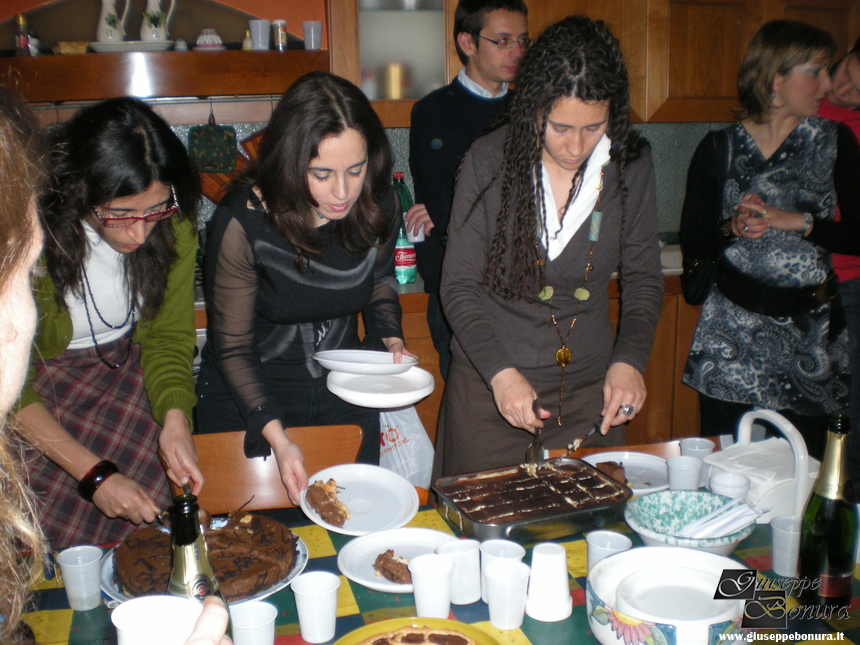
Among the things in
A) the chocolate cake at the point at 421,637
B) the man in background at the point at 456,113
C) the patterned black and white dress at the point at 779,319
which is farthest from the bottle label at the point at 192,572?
the patterned black and white dress at the point at 779,319

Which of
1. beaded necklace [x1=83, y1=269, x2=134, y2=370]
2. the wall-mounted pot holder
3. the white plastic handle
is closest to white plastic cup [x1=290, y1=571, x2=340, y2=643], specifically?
the white plastic handle

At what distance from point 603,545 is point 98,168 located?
44.2 inches

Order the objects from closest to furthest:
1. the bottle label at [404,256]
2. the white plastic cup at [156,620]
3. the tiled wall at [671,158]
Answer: the white plastic cup at [156,620]
the bottle label at [404,256]
the tiled wall at [671,158]

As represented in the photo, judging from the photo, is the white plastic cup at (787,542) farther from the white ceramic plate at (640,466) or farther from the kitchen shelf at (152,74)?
the kitchen shelf at (152,74)

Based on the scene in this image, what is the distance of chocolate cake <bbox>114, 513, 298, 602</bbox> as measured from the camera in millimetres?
1009

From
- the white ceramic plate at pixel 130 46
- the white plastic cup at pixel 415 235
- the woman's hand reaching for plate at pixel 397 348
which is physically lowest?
the woman's hand reaching for plate at pixel 397 348

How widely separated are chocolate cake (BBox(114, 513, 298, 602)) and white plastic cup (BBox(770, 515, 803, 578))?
2.37 feet

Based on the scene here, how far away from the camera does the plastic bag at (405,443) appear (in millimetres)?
1970

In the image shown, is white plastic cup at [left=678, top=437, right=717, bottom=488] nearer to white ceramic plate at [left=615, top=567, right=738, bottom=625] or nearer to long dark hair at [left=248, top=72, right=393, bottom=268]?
white ceramic plate at [left=615, top=567, right=738, bottom=625]

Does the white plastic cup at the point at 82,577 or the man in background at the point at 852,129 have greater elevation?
the man in background at the point at 852,129

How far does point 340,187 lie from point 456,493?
0.71 m

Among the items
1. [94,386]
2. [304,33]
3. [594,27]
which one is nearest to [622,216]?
[594,27]

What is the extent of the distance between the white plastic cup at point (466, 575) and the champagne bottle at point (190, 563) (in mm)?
307

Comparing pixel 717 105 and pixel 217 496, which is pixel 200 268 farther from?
pixel 717 105
